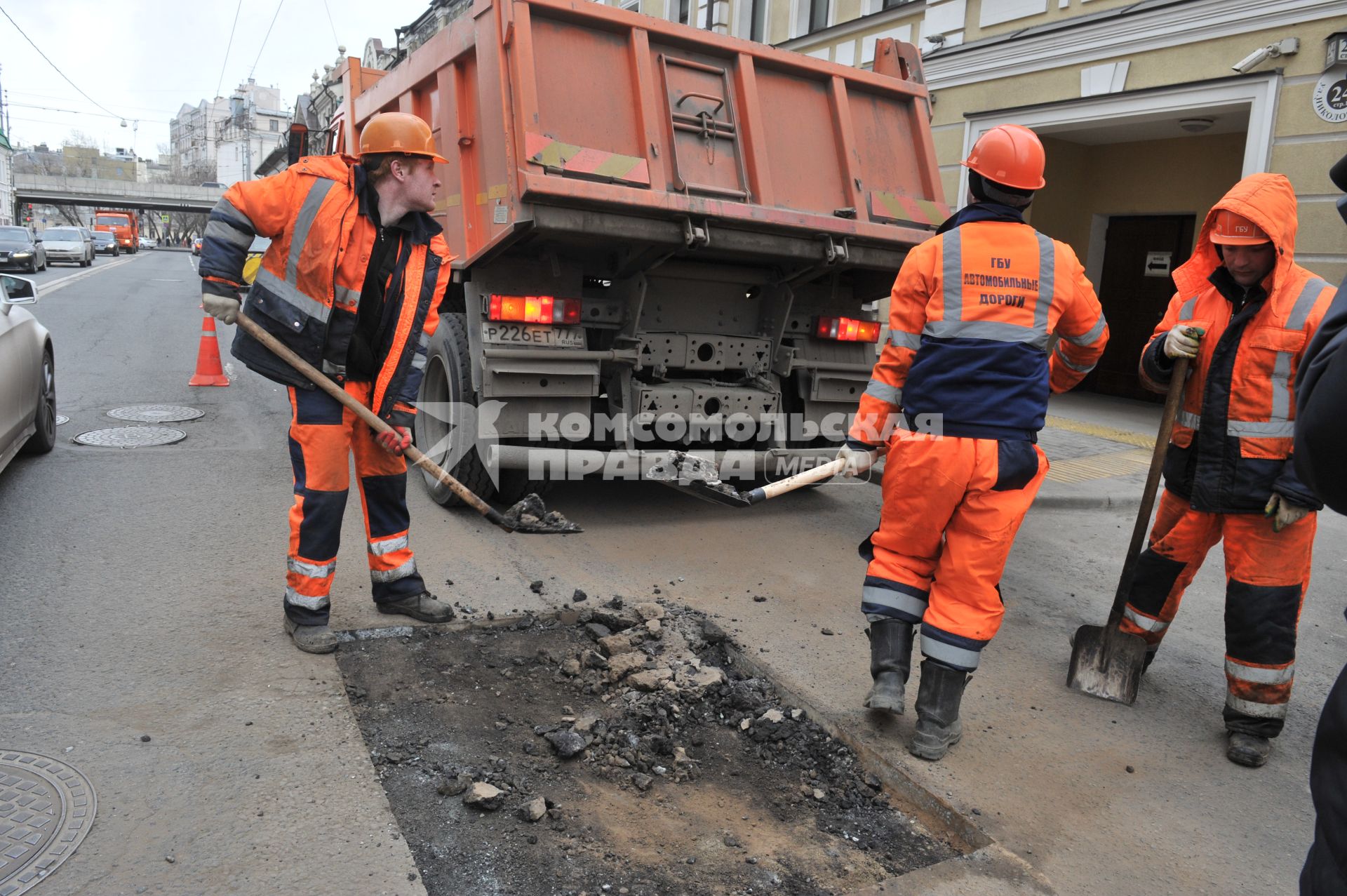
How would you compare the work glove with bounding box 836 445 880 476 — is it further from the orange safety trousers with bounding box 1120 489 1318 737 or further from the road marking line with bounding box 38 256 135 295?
the road marking line with bounding box 38 256 135 295

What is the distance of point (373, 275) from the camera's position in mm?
3754

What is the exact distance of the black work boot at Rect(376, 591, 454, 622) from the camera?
3918mm

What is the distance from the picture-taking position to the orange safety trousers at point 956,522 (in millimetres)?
3025

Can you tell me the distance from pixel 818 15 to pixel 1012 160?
477 inches

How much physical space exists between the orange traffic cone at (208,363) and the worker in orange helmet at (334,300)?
21.3 ft

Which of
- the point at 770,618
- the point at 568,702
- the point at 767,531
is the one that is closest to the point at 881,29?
the point at 767,531

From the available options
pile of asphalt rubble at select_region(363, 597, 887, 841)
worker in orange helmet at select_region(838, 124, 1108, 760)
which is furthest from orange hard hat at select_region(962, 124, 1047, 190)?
pile of asphalt rubble at select_region(363, 597, 887, 841)

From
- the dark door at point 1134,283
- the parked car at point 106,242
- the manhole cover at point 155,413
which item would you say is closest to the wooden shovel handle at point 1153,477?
the manhole cover at point 155,413

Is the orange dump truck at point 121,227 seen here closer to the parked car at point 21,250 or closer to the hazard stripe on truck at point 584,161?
the parked car at point 21,250

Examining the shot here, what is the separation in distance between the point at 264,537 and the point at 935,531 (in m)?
3.44

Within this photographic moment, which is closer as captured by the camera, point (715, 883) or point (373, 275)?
point (715, 883)

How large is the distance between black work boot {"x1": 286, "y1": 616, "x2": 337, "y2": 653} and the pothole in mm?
74

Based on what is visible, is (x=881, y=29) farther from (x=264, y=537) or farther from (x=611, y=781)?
(x=611, y=781)

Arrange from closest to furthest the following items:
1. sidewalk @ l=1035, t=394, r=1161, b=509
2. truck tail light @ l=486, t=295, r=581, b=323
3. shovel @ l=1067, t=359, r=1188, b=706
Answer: shovel @ l=1067, t=359, r=1188, b=706, truck tail light @ l=486, t=295, r=581, b=323, sidewalk @ l=1035, t=394, r=1161, b=509
